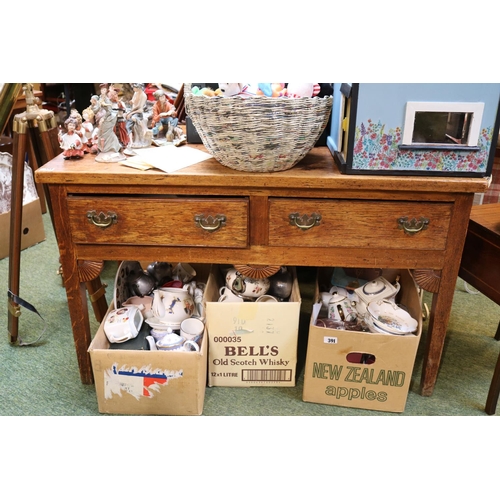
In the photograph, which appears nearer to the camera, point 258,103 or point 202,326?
point 258,103

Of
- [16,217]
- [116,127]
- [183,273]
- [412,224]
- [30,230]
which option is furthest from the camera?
[30,230]

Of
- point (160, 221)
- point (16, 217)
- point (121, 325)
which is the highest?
point (160, 221)

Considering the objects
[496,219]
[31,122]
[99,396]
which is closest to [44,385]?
[99,396]

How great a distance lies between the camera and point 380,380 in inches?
60.2

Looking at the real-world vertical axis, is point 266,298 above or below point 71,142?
below

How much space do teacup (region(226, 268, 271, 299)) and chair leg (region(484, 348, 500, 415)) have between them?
0.79 metres

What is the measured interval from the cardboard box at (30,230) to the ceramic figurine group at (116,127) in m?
1.31

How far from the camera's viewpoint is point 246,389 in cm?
167

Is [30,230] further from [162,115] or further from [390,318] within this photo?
[390,318]

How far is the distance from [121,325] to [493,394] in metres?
1.23

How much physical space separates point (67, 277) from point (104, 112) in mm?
523

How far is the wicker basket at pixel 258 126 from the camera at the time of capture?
1.21 metres

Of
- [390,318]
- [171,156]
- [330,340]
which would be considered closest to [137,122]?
[171,156]

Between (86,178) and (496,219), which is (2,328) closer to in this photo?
(86,178)
